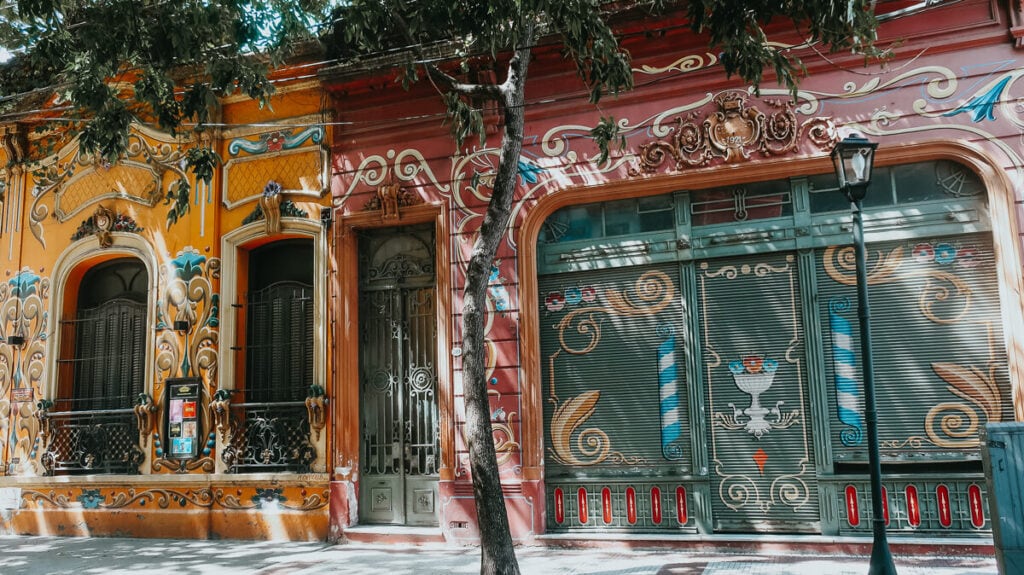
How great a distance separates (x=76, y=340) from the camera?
39.6 ft

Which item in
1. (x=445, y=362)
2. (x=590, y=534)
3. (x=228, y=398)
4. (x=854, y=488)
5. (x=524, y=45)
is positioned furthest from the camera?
(x=228, y=398)

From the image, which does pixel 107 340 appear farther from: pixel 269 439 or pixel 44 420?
pixel 269 439

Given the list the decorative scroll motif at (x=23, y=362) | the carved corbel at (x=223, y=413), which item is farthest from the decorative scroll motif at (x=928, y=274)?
the decorative scroll motif at (x=23, y=362)

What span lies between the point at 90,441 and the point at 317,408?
12.4 feet

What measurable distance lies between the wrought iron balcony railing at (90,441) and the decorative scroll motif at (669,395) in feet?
23.1

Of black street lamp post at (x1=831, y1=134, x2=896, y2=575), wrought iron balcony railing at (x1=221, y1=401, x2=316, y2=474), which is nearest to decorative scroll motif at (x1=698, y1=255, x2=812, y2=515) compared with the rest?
black street lamp post at (x1=831, y1=134, x2=896, y2=575)

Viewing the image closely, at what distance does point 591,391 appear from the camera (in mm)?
9383

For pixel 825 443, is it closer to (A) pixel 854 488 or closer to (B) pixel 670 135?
(A) pixel 854 488

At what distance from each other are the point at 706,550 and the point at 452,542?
2.85 metres

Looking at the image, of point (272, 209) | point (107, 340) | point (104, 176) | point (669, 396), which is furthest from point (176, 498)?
point (669, 396)

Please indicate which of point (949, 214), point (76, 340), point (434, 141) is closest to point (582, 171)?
point (434, 141)

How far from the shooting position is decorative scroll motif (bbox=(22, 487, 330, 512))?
10188 mm

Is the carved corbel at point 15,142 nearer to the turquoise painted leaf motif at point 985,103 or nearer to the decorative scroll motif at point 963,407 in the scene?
the turquoise painted leaf motif at point 985,103

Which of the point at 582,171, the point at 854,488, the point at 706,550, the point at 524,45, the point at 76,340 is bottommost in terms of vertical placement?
the point at 706,550
